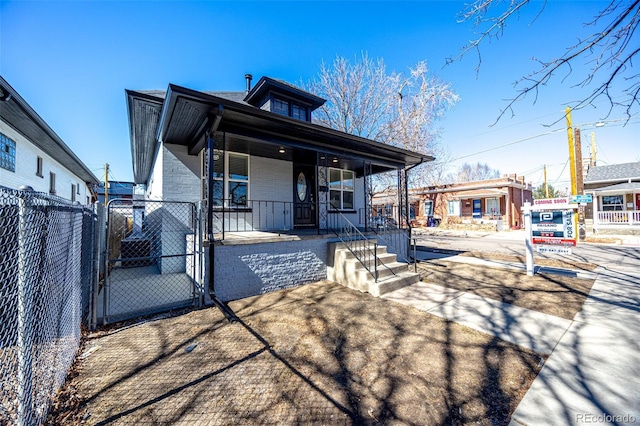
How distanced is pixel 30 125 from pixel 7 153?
111 centimetres

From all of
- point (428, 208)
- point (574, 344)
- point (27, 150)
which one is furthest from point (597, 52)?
point (428, 208)

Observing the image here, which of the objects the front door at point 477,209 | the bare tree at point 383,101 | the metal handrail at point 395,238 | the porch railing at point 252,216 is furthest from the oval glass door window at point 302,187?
the front door at point 477,209

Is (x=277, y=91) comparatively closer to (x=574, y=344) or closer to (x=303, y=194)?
(x=303, y=194)

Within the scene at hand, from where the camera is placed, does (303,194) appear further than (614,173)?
No

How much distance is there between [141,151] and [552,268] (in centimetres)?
1365

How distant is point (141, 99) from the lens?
17.9ft

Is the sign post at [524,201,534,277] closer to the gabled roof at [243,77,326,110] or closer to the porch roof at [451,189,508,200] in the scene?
the gabled roof at [243,77,326,110]

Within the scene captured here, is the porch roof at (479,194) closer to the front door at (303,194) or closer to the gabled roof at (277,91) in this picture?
the gabled roof at (277,91)

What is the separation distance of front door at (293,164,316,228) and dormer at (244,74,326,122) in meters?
1.92

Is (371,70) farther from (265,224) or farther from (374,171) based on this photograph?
(265,224)

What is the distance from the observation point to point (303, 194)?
8.73 meters

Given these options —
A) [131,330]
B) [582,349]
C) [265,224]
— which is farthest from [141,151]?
[582,349]

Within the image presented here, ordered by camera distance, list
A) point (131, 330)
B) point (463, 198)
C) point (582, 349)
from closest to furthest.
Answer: point (582, 349) < point (131, 330) < point (463, 198)

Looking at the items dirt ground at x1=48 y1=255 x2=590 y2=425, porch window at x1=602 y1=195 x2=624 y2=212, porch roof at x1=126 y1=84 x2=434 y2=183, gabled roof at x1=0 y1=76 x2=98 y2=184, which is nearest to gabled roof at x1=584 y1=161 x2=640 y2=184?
porch window at x1=602 y1=195 x2=624 y2=212
